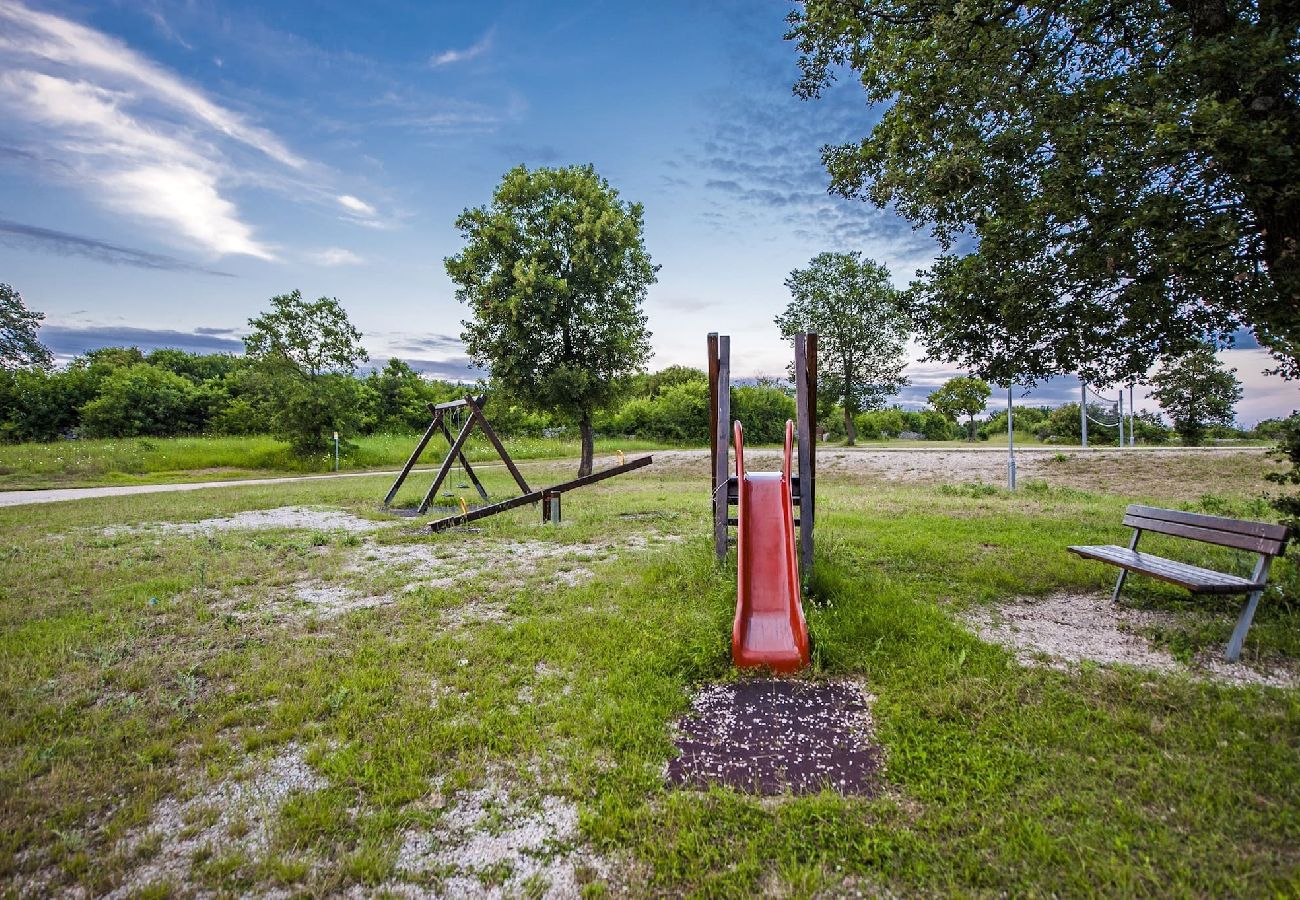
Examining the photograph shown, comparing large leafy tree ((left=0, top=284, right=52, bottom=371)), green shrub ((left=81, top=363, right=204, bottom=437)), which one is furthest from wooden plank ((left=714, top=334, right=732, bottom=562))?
large leafy tree ((left=0, top=284, right=52, bottom=371))

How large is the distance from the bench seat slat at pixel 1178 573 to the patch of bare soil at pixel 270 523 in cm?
1060

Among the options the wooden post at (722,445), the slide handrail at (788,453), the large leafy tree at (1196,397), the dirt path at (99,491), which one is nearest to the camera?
the slide handrail at (788,453)

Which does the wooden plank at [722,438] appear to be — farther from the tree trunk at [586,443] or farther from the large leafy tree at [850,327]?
the large leafy tree at [850,327]

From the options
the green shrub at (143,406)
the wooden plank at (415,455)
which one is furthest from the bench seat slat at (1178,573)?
the green shrub at (143,406)

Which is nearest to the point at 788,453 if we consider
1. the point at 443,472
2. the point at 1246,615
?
the point at 1246,615

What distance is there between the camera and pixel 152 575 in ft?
23.9

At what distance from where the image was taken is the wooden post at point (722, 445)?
6480 millimetres

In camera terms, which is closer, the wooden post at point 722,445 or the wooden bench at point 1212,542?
the wooden bench at point 1212,542

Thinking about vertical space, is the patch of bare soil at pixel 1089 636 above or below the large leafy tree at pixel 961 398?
below

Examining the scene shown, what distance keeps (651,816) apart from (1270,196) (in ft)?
21.4

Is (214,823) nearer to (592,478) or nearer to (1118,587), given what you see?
(1118,587)

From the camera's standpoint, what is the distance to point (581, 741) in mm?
3439

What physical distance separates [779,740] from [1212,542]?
161 inches

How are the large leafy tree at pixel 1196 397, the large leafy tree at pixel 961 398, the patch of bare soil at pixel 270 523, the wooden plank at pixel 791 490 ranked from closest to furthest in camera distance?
1. the wooden plank at pixel 791 490
2. the patch of bare soil at pixel 270 523
3. the large leafy tree at pixel 1196 397
4. the large leafy tree at pixel 961 398
